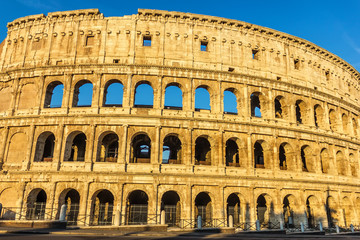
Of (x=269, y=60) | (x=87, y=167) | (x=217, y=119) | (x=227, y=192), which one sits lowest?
A: (x=227, y=192)

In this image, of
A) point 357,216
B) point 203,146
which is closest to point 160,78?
point 203,146

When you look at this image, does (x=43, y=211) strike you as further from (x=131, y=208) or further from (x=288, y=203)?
(x=288, y=203)

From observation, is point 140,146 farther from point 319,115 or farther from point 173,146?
point 319,115

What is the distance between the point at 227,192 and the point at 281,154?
9269mm

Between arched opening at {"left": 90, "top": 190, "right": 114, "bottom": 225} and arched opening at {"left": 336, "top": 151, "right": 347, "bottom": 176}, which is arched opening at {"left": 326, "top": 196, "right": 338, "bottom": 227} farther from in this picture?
arched opening at {"left": 90, "top": 190, "right": 114, "bottom": 225}

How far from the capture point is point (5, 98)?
2420 cm

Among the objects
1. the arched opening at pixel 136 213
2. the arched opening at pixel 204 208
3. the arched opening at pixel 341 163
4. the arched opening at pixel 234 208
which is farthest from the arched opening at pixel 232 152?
the arched opening at pixel 341 163

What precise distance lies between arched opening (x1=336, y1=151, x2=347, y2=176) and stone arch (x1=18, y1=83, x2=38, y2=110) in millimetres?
29809

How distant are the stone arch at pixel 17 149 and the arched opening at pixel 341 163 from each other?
29.7 meters

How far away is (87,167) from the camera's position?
20453 mm

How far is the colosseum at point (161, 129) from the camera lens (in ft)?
67.4

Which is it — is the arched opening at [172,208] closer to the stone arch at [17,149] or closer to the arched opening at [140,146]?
the arched opening at [140,146]

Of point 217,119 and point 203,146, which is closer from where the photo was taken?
point 217,119

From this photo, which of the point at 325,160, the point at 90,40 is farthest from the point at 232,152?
the point at 90,40
